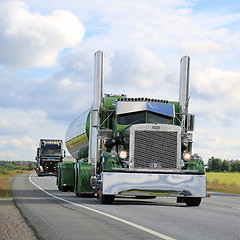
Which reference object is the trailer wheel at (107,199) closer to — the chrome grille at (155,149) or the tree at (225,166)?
the chrome grille at (155,149)

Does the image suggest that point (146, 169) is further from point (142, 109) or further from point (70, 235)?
point (70, 235)

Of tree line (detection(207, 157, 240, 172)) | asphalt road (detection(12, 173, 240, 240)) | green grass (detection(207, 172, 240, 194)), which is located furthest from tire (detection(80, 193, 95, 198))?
tree line (detection(207, 157, 240, 172))

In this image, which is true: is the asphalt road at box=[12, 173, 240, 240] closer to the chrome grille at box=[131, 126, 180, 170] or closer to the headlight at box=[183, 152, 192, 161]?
the chrome grille at box=[131, 126, 180, 170]

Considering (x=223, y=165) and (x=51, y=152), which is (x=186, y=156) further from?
(x=223, y=165)

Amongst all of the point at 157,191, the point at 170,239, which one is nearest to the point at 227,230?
the point at 170,239

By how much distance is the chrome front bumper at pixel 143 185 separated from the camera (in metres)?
17.2

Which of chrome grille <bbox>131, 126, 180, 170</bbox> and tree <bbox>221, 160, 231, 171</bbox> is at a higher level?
chrome grille <bbox>131, 126, 180, 170</bbox>

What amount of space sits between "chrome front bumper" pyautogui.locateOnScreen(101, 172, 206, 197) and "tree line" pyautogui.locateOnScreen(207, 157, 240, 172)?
402ft

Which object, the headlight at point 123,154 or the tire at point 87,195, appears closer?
the headlight at point 123,154

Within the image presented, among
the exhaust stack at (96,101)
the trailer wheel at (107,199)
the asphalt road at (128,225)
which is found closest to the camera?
the asphalt road at (128,225)

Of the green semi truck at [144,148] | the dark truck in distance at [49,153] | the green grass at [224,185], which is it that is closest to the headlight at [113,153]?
the green semi truck at [144,148]

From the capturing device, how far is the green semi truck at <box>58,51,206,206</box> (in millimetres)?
17281

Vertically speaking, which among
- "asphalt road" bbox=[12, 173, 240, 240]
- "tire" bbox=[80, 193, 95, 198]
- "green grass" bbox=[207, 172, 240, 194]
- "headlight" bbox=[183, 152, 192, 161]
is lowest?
"green grass" bbox=[207, 172, 240, 194]

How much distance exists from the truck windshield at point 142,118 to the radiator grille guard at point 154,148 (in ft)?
4.64
